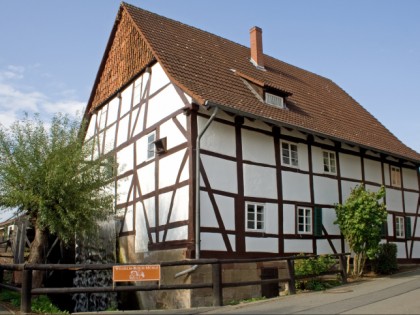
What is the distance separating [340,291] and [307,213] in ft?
14.8

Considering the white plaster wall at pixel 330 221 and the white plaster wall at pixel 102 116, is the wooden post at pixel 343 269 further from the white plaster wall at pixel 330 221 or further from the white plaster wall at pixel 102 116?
the white plaster wall at pixel 102 116

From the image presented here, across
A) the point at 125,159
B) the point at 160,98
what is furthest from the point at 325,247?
the point at 125,159

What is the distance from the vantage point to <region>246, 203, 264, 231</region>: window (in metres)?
15.4

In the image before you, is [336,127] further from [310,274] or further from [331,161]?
[310,274]

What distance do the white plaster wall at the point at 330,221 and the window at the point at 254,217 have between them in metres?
3.17

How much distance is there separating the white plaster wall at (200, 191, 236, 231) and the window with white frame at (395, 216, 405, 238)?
943cm

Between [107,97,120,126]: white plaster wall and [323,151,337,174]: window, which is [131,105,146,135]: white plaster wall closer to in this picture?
[107,97,120,126]: white plaster wall

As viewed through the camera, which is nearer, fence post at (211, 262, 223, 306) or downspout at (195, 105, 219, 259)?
fence post at (211, 262, 223, 306)

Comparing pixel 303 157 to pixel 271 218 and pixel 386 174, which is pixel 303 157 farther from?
pixel 386 174

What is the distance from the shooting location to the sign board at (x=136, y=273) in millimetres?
10477

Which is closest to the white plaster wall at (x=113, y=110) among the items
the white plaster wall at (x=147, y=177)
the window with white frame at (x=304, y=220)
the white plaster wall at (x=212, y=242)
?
the white plaster wall at (x=147, y=177)

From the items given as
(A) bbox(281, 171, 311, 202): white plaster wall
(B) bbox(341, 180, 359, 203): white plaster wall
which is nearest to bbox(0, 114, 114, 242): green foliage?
(A) bbox(281, 171, 311, 202): white plaster wall

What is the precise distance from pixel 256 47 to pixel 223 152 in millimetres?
8277

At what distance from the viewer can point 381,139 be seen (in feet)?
71.4
